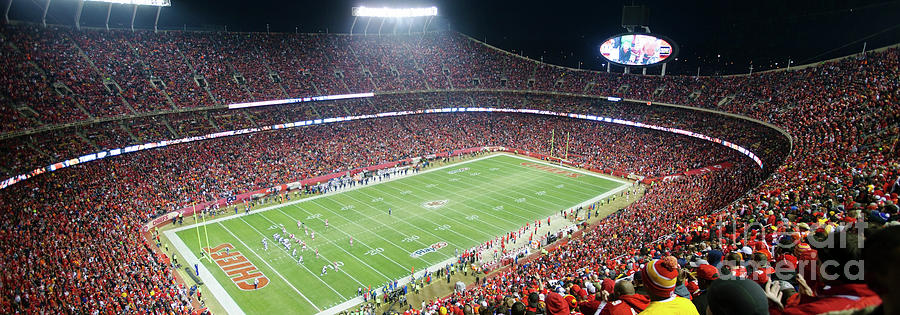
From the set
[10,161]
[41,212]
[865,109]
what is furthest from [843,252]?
[10,161]

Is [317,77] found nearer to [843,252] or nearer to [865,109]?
[865,109]

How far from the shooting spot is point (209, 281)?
83.6ft

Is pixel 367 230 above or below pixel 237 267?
above

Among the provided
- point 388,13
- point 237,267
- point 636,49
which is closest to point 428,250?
point 237,267

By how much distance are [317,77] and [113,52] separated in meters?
20.3

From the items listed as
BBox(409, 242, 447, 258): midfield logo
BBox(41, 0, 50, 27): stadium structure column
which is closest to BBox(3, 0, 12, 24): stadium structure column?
BBox(41, 0, 50, 27): stadium structure column

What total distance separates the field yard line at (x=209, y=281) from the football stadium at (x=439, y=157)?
0.66ft

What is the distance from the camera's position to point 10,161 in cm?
2984

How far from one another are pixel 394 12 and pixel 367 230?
42.9 meters

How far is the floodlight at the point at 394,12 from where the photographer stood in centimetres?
6412

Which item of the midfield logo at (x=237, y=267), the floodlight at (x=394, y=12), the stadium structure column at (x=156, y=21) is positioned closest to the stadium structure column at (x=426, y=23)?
the floodlight at (x=394, y=12)

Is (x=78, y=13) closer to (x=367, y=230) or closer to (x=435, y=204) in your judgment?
(x=367, y=230)

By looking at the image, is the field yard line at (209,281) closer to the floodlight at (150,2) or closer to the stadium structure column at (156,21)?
the floodlight at (150,2)

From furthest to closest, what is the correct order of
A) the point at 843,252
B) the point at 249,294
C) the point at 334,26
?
the point at 334,26 → the point at 249,294 → the point at 843,252
